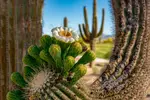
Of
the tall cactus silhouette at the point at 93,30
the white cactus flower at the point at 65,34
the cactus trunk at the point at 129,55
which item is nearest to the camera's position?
the white cactus flower at the point at 65,34

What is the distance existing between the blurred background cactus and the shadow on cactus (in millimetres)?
1051

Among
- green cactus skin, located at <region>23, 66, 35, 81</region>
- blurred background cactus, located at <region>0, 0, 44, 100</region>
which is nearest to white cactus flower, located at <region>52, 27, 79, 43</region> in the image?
green cactus skin, located at <region>23, 66, 35, 81</region>

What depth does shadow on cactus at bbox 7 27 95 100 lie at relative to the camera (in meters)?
2.20

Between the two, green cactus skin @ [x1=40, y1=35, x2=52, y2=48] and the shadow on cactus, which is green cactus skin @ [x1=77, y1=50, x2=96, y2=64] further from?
green cactus skin @ [x1=40, y1=35, x2=52, y2=48]

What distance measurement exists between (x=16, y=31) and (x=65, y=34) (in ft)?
3.84

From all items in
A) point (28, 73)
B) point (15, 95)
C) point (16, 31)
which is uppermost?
point (16, 31)

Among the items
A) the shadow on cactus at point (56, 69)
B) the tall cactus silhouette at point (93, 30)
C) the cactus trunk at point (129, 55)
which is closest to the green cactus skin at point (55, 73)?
the shadow on cactus at point (56, 69)

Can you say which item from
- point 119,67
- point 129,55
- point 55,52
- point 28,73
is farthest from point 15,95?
point 129,55

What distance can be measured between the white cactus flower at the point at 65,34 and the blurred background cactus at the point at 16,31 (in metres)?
1.01

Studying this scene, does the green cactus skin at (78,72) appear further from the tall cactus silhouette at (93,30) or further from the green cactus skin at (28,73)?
the tall cactus silhouette at (93,30)

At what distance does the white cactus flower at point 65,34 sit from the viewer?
2.30 metres

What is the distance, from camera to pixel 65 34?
2375mm

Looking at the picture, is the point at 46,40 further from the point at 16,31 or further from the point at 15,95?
the point at 16,31

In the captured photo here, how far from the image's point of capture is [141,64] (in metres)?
2.64
